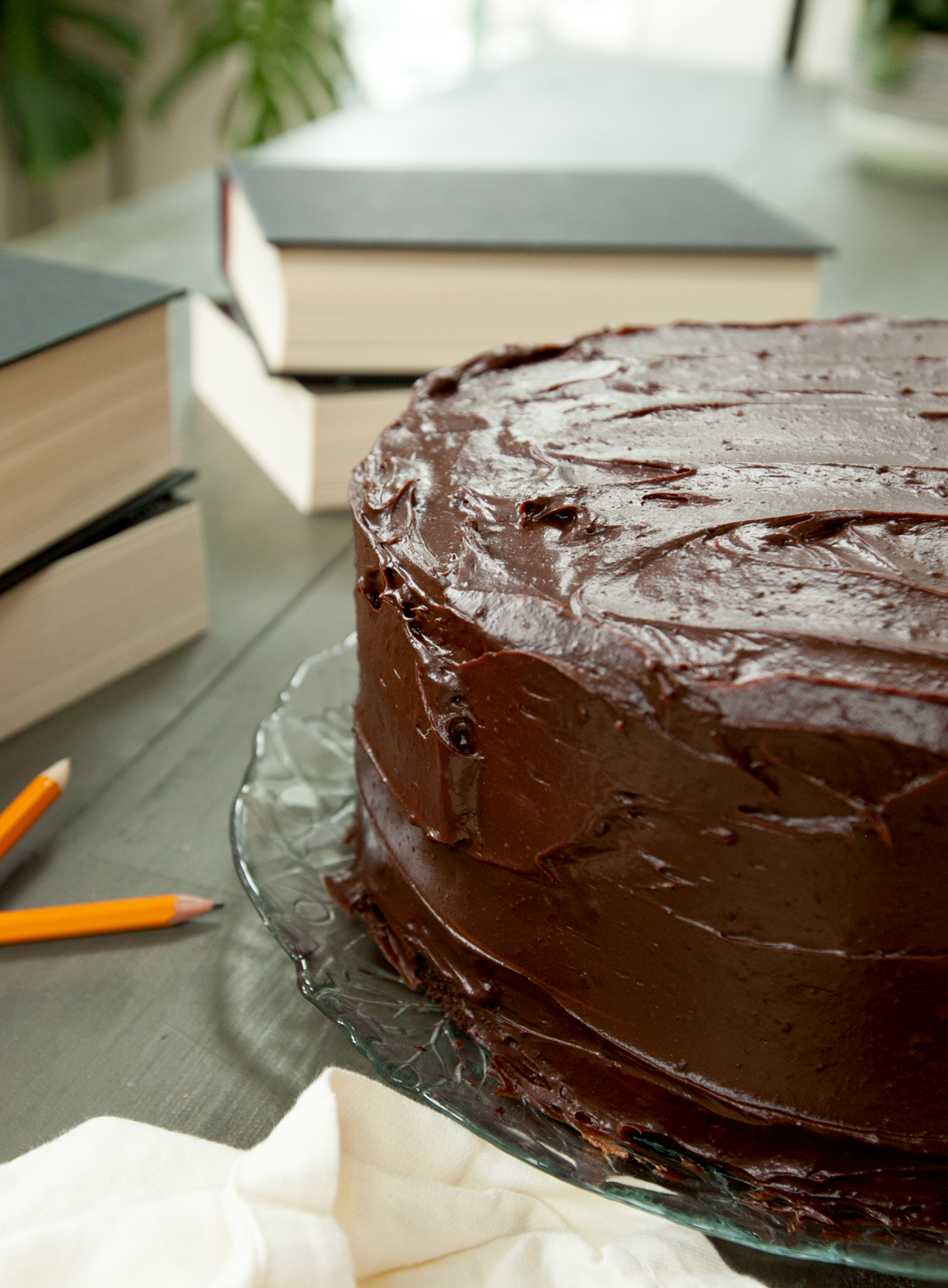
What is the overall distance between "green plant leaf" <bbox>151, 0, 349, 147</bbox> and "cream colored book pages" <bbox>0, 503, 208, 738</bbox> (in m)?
2.73

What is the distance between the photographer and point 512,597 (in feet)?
2.58

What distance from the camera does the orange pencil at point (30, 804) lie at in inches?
41.5

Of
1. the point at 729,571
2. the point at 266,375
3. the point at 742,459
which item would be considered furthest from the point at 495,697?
the point at 266,375

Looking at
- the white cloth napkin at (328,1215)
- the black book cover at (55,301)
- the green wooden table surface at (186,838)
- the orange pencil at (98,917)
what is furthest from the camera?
the black book cover at (55,301)

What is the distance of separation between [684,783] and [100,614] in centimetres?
76

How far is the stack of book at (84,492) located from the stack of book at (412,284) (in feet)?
0.92

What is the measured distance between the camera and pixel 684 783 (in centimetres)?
72

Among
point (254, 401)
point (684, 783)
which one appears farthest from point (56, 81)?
point (684, 783)

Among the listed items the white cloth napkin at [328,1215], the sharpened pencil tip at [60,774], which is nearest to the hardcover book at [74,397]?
the sharpened pencil tip at [60,774]

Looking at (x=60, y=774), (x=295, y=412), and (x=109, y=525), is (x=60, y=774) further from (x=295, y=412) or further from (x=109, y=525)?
(x=295, y=412)

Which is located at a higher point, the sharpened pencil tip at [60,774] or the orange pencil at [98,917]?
the sharpened pencil tip at [60,774]

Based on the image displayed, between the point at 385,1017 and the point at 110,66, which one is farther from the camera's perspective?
the point at 110,66

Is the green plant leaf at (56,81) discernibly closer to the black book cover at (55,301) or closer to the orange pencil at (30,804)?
the black book cover at (55,301)

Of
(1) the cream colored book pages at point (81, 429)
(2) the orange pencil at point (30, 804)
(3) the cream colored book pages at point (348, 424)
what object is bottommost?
(2) the orange pencil at point (30, 804)
